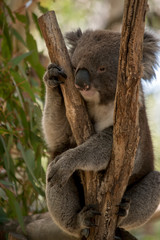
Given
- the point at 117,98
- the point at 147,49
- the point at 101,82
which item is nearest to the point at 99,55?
the point at 101,82

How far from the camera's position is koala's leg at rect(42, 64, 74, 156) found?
101 inches

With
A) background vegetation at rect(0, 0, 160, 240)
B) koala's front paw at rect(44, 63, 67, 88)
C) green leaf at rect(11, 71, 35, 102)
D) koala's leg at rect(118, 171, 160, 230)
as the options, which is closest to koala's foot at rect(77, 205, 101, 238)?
koala's leg at rect(118, 171, 160, 230)

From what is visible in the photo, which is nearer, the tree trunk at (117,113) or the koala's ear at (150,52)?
the tree trunk at (117,113)

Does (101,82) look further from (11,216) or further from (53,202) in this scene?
(11,216)

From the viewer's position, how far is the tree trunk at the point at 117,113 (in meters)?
1.90

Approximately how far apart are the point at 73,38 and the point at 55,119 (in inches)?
27.3

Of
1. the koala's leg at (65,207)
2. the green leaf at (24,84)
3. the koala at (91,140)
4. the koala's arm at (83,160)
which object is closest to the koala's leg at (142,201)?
the koala at (91,140)

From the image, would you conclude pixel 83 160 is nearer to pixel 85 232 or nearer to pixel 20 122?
pixel 85 232

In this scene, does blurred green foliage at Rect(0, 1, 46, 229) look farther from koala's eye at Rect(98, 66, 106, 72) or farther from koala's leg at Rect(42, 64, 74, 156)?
koala's eye at Rect(98, 66, 106, 72)

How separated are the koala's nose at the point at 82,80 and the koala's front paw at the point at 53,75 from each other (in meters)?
0.11

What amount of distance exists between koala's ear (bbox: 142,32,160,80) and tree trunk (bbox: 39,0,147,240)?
1.92 feet

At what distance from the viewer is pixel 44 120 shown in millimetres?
2904

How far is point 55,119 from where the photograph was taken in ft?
9.30

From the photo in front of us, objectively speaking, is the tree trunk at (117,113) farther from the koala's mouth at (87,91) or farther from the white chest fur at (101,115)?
the white chest fur at (101,115)
